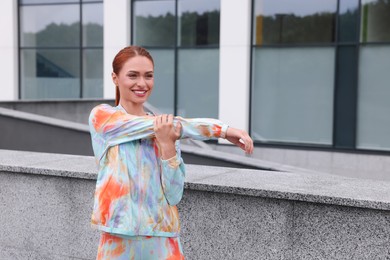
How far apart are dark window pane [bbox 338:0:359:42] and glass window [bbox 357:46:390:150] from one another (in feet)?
1.66

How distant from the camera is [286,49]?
1736 centimetres

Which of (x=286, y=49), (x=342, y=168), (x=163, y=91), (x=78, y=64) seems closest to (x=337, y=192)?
(x=342, y=168)

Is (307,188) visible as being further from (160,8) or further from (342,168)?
(160,8)

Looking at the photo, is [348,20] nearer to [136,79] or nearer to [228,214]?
[228,214]

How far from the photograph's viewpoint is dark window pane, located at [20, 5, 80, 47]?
21.3 meters

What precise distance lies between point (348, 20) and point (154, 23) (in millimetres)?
6989

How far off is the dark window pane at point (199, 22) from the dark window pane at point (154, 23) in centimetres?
42

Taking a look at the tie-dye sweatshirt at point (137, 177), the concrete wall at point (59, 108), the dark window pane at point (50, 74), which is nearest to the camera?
the tie-dye sweatshirt at point (137, 177)

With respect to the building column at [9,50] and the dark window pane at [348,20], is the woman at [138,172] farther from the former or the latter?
the building column at [9,50]

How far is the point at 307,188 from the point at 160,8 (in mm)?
16540

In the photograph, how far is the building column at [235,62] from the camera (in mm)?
17453

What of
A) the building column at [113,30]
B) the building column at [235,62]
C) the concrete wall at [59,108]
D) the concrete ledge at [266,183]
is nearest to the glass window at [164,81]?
the building column at [113,30]

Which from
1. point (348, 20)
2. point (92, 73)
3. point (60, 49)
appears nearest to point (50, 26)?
point (60, 49)

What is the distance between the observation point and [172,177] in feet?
9.09
